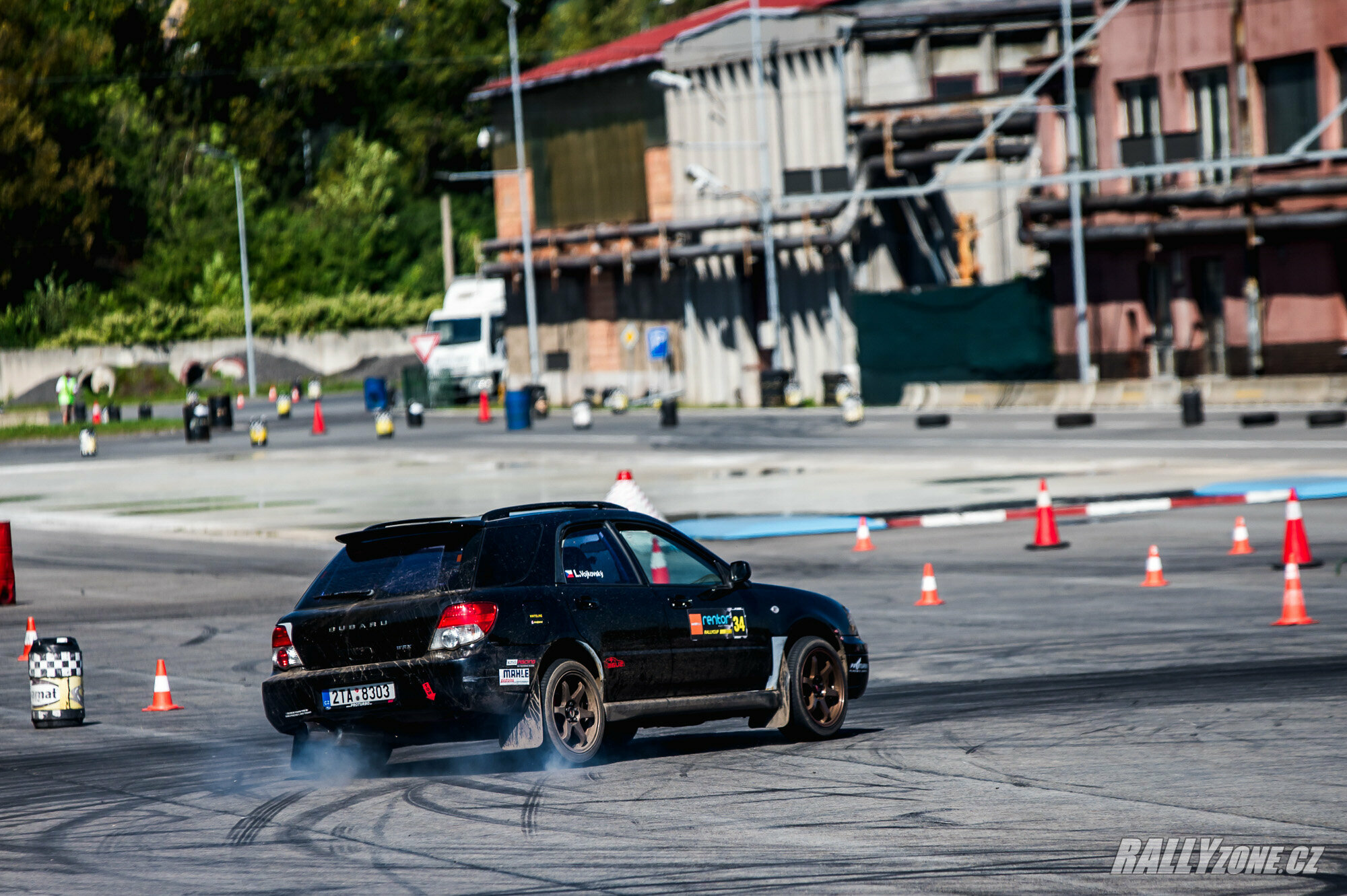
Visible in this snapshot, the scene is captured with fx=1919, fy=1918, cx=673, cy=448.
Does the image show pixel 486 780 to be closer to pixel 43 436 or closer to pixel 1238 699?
pixel 1238 699

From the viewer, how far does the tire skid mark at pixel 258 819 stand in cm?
856

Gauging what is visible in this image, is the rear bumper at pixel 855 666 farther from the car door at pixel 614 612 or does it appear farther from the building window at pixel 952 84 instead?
the building window at pixel 952 84

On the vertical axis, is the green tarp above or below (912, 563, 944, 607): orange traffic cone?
above

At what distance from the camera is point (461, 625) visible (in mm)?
9805

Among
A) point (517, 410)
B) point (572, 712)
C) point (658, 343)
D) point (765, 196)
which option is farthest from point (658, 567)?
point (658, 343)

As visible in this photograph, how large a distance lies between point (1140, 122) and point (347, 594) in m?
42.6

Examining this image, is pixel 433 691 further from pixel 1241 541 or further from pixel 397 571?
pixel 1241 541

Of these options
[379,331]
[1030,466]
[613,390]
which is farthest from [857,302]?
[379,331]

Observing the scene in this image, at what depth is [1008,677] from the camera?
12961mm

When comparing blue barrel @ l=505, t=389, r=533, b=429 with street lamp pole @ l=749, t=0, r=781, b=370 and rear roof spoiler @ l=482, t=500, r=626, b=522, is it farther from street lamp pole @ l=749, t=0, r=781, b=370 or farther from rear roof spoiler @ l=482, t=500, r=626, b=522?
rear roof spoiler @ l=482, t=500, r=626, b=522

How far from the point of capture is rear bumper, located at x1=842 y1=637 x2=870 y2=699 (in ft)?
38.1

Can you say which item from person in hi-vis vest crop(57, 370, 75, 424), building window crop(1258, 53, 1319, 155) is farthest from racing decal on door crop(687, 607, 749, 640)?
person in hi-vis vest crop(57, 370, 75, 424)

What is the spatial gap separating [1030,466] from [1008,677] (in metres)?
18.6

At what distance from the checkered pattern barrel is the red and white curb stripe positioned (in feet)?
43.5
